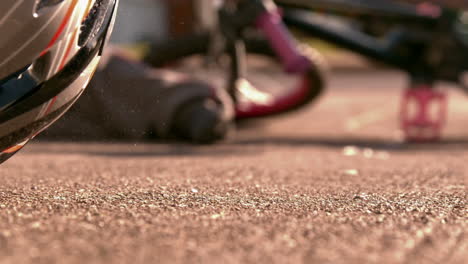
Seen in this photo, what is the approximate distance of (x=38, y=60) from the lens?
1.65 metres

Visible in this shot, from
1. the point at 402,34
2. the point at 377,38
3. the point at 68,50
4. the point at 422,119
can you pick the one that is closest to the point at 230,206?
the point at 68,50

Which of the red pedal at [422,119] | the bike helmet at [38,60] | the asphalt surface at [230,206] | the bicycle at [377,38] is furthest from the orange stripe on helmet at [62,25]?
the red pedal at [422,119]

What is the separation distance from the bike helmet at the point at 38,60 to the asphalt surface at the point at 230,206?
0.28 metres

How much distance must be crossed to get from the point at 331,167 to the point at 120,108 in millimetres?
1841

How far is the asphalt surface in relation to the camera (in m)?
1.33

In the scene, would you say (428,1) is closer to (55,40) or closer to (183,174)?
(183,174)

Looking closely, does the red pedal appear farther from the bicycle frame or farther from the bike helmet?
the bike helmet

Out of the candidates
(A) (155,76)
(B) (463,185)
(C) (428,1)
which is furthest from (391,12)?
(B) (463,185)

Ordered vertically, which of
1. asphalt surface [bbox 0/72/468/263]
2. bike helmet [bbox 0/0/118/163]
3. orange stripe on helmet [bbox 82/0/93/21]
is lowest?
asphalt surface [bbox 0/72/468/263]

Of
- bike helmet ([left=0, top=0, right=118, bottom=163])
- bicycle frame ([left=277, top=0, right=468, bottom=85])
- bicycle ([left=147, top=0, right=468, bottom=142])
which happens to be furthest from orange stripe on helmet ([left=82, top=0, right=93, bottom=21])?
bicycle frame ([left=277, top=0, right=468, bottom=85])

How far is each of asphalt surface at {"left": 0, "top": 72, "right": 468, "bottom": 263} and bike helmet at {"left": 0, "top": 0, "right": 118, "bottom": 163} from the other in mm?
277

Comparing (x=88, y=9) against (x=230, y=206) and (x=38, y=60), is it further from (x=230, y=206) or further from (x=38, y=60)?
(x=230, y=206)

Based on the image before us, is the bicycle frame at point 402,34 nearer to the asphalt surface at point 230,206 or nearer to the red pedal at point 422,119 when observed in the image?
the red pedal at point 422,119

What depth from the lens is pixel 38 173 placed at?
2.67 m
